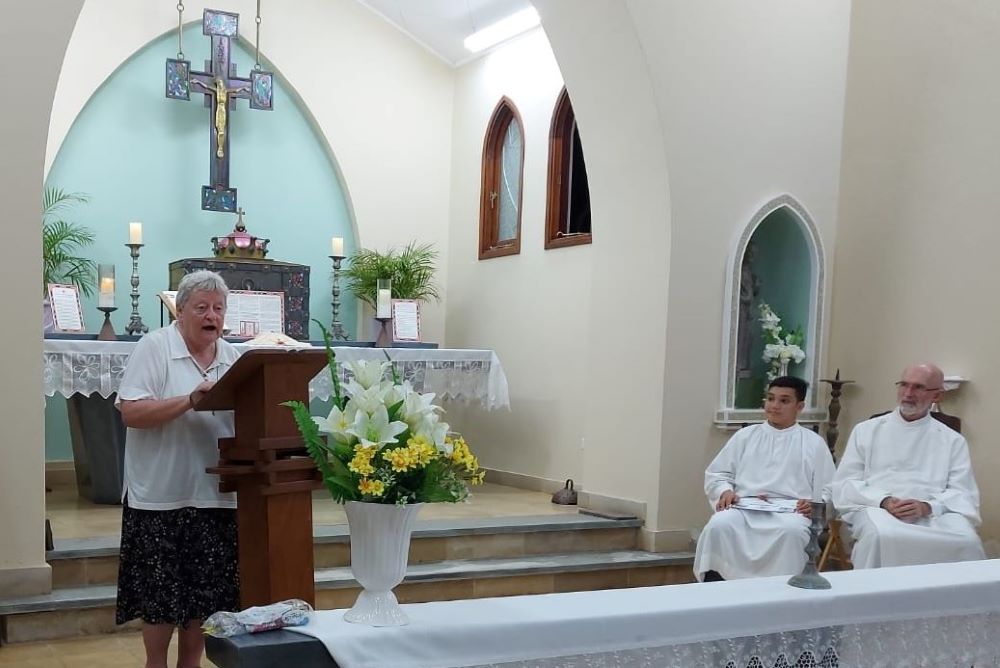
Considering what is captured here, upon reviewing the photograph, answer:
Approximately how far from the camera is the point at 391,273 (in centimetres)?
847

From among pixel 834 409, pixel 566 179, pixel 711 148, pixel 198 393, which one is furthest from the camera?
pixel 566 179

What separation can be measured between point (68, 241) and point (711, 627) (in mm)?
Answer: 6711

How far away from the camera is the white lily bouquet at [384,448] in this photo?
2.00m

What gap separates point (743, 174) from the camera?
6.55 m

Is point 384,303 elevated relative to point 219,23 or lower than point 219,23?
lower

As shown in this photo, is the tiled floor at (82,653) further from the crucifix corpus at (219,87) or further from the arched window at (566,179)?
the arched window at (566,179)

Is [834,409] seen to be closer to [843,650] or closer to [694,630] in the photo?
[843,650]

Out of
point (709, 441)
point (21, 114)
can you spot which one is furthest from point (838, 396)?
point (21, 114)

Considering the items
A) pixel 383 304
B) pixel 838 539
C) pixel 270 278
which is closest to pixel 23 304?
pixel 270 278

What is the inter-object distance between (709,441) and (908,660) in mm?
3948

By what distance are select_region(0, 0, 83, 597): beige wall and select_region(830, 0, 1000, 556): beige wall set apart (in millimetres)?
4895

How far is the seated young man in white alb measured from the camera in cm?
514

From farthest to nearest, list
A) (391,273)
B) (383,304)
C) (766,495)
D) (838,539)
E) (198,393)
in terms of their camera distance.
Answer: (391,273)
(383,304)
(838,539)
(766,495)
(198,393)

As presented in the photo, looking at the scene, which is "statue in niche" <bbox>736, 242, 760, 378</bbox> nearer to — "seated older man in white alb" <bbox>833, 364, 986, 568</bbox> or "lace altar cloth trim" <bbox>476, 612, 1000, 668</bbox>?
"seated older man in white alb" <bbox>833, 364, 986, 568</bbox>
